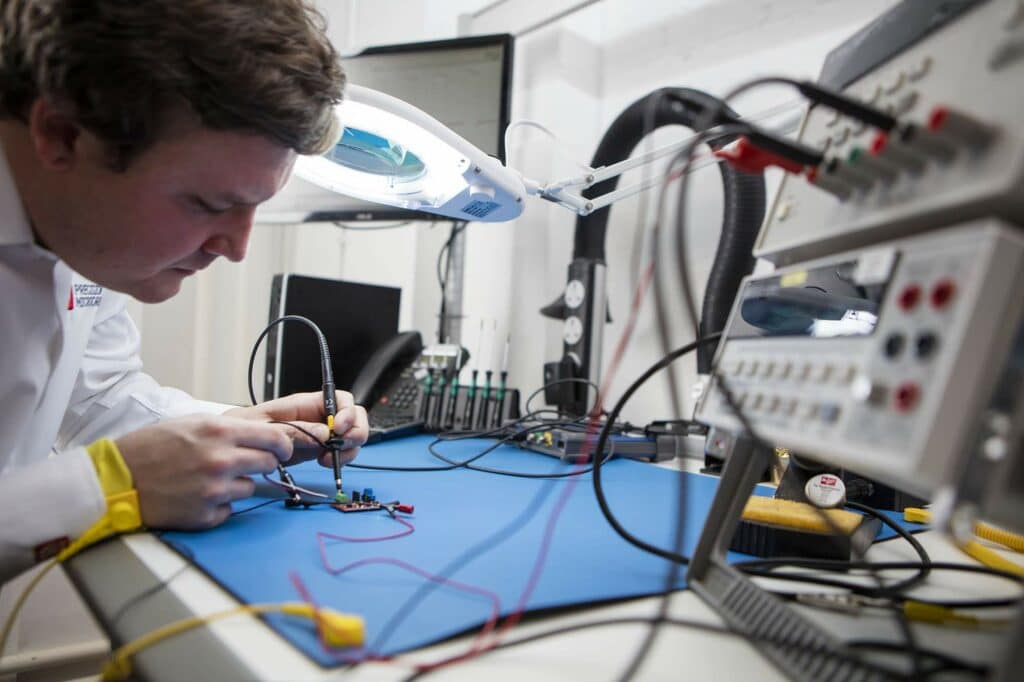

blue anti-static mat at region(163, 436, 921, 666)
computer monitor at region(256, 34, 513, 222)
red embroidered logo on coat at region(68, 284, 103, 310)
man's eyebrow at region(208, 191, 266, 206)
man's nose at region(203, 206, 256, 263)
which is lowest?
blue anti-static mat at region(163, 436, 921, 666)

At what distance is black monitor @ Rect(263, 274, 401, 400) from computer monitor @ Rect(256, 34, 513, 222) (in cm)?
23

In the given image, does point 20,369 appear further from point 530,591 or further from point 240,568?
point 530,591

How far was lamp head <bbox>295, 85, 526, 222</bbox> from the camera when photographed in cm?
69

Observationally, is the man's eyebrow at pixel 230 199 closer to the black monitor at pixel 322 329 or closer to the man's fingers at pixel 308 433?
the man's fingers at pixel 308 433

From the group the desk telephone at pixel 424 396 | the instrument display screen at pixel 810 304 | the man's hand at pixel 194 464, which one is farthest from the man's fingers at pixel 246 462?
the desk telephone at pixel 424 396

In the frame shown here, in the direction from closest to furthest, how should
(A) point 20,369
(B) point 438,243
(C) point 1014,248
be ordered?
1. (C) point 1014,248
2. (A) point 20,369
3. (B) point 438,243

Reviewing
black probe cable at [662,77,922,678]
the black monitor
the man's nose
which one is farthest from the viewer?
the black monitor

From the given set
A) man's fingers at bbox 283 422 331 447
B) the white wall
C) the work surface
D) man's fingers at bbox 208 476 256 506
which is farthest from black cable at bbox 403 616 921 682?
the white wall

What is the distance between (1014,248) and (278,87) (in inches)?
24.0

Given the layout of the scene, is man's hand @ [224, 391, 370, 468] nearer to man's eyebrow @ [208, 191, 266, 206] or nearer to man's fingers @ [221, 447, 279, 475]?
man's fingers @ [221, 447, 279, 475]

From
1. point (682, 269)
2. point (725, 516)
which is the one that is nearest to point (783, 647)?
point (725, 516)

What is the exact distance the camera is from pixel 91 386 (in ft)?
3.24

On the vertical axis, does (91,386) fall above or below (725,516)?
below

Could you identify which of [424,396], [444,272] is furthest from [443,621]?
[444,272]
